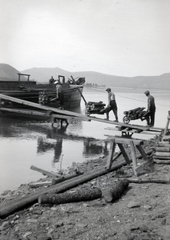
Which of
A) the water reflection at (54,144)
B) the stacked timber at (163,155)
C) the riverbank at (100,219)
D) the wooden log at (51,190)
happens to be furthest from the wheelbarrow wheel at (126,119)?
the riverbank at (100,219)

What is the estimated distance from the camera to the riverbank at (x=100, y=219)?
3.73 m

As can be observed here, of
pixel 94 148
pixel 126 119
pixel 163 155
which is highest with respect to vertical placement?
pixel 126 119

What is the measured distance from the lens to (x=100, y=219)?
13.6 feet

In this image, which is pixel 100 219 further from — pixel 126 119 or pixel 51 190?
pixel 126 119

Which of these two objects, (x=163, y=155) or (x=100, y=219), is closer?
(x=100, y=219)

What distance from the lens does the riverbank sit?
3732mm

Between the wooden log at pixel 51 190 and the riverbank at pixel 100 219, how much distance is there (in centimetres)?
10

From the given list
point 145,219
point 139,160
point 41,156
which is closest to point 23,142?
point 41,156

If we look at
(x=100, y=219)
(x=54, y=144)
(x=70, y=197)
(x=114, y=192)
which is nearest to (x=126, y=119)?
(x=54, y=144)

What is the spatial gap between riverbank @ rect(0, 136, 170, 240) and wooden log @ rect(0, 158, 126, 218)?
0.10 m

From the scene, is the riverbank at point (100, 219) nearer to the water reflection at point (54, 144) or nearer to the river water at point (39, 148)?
the river water at point (39, 148)

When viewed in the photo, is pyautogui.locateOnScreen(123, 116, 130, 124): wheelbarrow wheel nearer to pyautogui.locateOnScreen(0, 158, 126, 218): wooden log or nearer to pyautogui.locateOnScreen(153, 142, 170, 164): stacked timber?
pyautogui.locateOnScreen(153, 142, 170, 164): stacked timber

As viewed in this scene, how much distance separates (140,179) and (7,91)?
14.4m

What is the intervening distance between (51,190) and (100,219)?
155 centimetres
